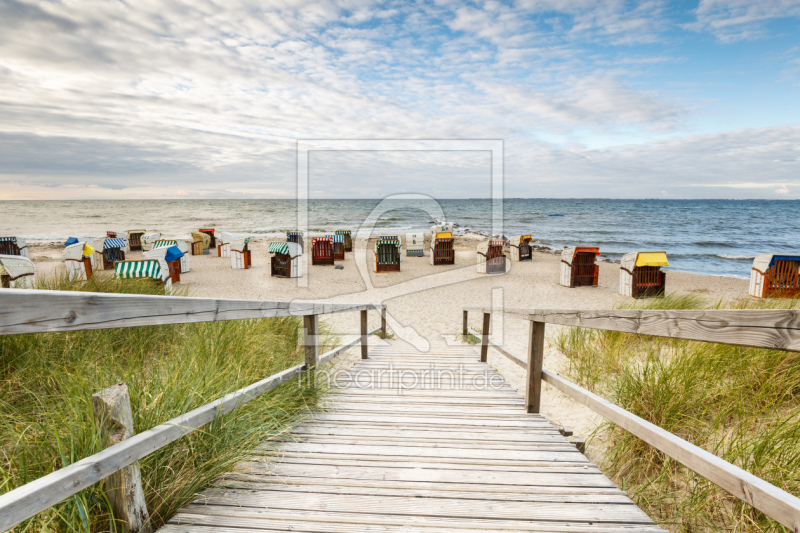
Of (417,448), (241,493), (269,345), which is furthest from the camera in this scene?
(269,345)

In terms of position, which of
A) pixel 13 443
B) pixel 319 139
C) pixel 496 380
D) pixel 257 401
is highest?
pixel 319 139

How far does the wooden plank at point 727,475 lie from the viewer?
1232 millimetres

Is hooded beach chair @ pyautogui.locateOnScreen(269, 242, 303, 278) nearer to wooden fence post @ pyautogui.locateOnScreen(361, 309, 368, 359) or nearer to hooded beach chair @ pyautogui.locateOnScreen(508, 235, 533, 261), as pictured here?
wooden fence post @ pyautogui.locateOnScreen(361, 309, 368, 359)

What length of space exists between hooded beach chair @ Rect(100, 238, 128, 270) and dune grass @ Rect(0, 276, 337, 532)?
1519 centimetres

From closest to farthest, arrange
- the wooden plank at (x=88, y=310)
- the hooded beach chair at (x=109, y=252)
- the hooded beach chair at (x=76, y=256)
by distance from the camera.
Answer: the wooden plank at (x=88, y=310), the hooded beach chair at (x=76, y=256), the hooded beach chair at (x=109, y=252)

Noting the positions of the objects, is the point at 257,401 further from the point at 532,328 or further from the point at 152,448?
the point at 532,328

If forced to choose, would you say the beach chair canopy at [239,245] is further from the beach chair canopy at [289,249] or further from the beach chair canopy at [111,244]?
the beach chair canopy at [111,244]

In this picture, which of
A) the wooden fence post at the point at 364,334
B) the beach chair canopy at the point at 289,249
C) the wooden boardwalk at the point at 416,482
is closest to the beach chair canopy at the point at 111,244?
the beach chair canopy at the point at 289,249

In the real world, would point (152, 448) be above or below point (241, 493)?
above

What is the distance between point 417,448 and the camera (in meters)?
2.45

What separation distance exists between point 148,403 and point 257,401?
69cm

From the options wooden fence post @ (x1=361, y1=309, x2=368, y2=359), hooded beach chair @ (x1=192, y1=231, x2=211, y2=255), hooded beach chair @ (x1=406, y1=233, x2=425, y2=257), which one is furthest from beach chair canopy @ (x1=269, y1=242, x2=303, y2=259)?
wooden fence post @ (x1=361, y1=309, x2=368, y2=359)

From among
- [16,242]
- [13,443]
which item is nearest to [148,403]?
[13,443]

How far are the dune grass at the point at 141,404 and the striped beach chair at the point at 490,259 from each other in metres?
12.5
